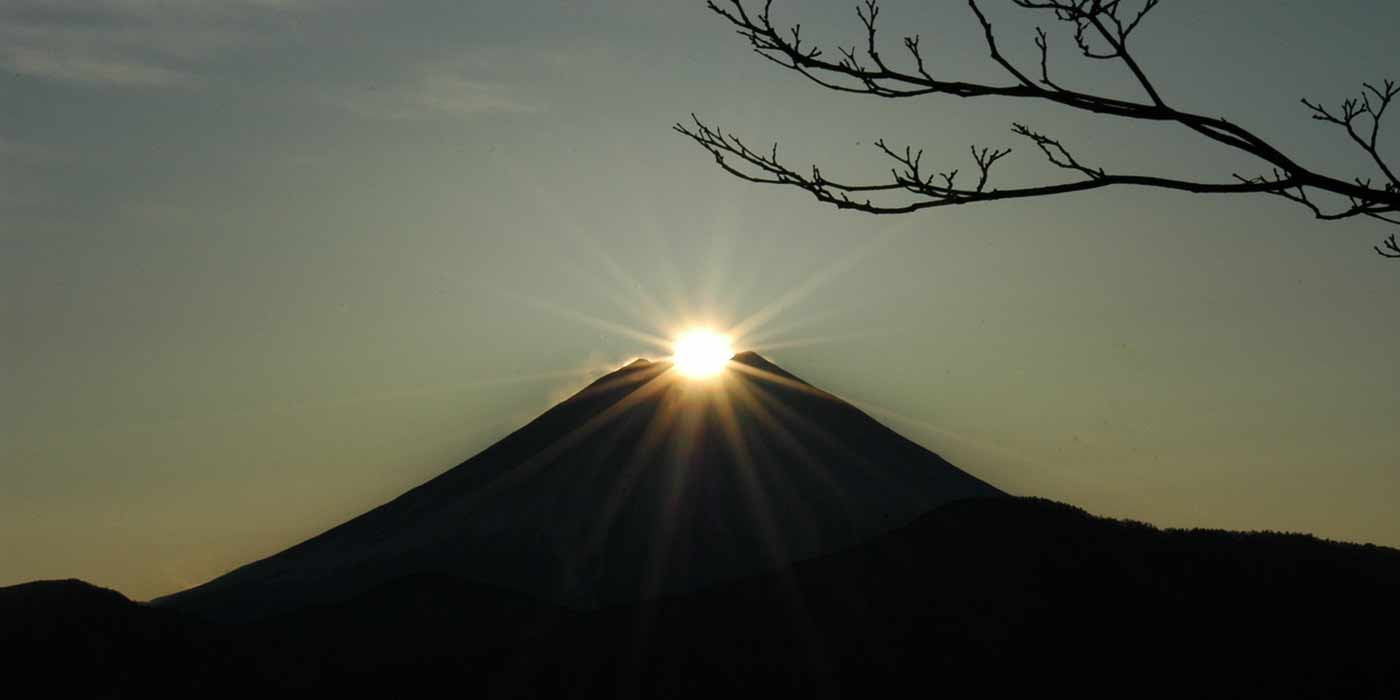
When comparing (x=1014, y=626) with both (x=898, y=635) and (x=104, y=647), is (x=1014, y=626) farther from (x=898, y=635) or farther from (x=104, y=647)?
(x=104, y=647)

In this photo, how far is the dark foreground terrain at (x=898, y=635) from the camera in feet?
48.0

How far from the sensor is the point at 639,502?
918 inches

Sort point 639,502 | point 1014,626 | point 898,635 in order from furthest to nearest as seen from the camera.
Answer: point 639,502 < point 898,635 < point 1014,626

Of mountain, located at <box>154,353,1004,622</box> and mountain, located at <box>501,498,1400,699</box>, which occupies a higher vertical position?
mountain, located at <box>154,353,1004,622</box>

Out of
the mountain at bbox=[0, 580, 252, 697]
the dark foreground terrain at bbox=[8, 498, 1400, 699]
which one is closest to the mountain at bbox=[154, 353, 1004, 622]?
the dark foreground terrain at bbox=[8, 498, 1400, 699]

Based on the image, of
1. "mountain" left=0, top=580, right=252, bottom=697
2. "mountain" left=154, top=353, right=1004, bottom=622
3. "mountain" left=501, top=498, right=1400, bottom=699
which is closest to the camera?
"mountain" left=0, top=580, right=252, bottom=697

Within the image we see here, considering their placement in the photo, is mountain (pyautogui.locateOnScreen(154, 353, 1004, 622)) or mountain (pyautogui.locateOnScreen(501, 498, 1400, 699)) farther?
mountain (pyautogui.locateOnScreen(154, 353, 1004, 622))

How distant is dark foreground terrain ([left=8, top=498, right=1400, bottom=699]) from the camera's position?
14.6 metres

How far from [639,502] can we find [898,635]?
843 centimetres

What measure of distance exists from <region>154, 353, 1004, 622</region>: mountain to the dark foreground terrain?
7.22 feet

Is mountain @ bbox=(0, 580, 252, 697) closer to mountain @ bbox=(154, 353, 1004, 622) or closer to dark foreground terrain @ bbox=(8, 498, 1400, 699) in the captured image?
dark foreground terrain @ bbox=(8, 498, 1400, 699)

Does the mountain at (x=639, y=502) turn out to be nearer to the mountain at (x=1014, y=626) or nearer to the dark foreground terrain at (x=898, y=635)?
the dark foreground terrain at (x=898, y=635)

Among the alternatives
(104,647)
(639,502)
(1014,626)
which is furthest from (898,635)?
(104,647)

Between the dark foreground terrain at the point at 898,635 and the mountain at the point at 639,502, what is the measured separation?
7.22 feet
